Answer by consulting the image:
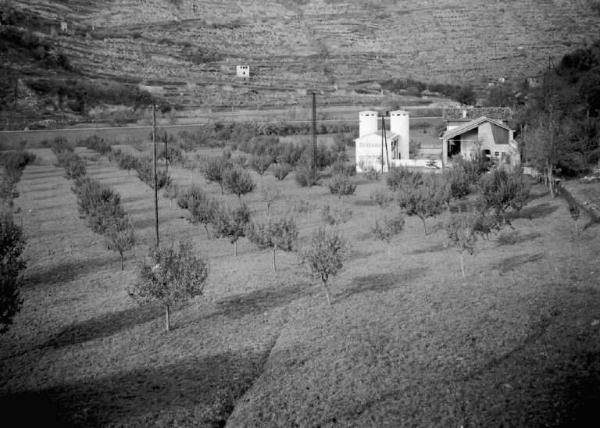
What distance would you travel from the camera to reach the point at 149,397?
400 inches

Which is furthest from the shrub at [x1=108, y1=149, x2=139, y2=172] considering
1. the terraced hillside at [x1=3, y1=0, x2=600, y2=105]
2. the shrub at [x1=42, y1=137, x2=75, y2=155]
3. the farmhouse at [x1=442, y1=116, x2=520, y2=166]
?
the terraced hillside at [x1=3, y1=0, x2=600, y2=105]

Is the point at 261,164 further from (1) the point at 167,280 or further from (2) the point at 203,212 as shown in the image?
(1) the point at 167,280

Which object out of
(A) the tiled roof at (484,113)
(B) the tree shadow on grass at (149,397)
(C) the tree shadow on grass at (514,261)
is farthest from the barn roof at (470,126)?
(B) the tree shadow on grass at (149,397)

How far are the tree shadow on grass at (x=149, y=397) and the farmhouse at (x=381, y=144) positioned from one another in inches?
1089

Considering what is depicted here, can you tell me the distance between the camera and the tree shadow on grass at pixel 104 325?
12969 mm

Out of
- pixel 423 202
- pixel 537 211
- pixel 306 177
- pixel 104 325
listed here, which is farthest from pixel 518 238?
pixel 306 177

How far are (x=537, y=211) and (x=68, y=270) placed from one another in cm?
1835

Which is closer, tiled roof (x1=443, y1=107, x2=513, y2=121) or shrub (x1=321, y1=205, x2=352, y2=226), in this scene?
shrub (x1=321, y1=205, x2=352, y2=226)

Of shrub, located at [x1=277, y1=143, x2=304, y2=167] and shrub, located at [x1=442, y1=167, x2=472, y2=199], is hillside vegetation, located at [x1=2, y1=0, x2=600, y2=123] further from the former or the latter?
shrub, located at [x1=442, y1=167, x2=472, y2=199]

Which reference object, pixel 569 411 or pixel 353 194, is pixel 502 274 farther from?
pixel 353 194

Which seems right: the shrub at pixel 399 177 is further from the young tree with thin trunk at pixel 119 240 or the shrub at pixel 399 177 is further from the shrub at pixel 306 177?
the young tree with thin trunk at pixel 119 240

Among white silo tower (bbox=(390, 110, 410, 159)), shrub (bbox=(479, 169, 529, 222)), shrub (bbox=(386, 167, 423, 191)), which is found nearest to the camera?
shrub (bbox=(479, 169, 529, 222))

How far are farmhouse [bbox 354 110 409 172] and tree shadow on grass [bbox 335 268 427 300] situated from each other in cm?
2115

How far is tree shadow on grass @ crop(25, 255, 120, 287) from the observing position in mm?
17375
